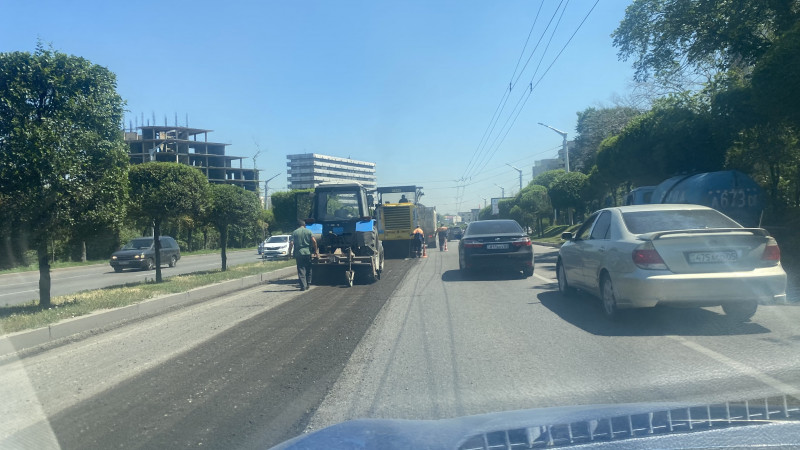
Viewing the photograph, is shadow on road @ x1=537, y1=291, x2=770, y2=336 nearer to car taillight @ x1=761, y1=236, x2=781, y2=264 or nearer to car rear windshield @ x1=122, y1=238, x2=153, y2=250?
car taillight @ x1=761, y1=236, x2=781, y2=264

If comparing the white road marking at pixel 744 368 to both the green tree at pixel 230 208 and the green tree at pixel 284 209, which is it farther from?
the green tree at pixel 284 209

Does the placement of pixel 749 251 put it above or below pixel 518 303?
above

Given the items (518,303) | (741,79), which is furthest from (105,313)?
(741,79)

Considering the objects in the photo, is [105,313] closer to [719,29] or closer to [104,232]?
[104,232]

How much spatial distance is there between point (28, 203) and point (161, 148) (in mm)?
86495

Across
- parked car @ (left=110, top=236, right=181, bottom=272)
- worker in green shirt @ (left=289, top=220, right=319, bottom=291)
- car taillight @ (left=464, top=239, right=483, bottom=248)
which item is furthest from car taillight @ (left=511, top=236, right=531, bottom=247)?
parked car @ (left=110, top=236, right=181, bottom=272)

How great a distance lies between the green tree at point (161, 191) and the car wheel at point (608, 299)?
1132cm

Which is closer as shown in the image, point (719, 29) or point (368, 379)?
point (368, 379)

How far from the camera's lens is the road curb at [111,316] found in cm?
804

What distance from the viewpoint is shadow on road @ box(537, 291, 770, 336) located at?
295 inches

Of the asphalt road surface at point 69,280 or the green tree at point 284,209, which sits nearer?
the asphalt road surface at point 69,280

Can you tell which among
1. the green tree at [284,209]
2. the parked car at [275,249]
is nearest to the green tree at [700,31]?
the parked car at [275,249]

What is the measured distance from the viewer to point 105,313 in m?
9.98

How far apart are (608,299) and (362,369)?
3.87m
